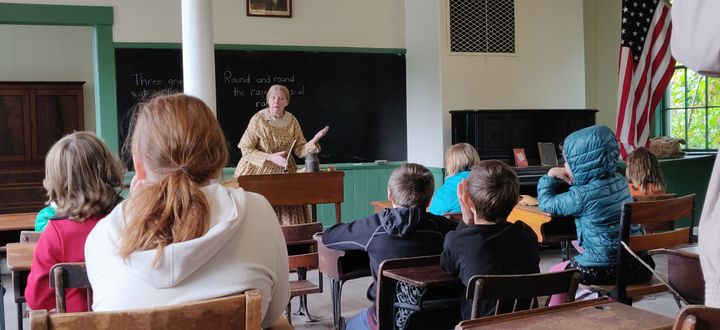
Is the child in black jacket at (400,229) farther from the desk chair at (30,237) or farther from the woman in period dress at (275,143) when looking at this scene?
the woman in period dress at (275,143)

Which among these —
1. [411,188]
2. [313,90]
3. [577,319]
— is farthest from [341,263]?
[313,90]

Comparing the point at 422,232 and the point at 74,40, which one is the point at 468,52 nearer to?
the point at 422,232

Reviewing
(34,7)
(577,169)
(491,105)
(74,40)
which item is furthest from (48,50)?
(577,169)

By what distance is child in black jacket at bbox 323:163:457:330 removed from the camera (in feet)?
9.98

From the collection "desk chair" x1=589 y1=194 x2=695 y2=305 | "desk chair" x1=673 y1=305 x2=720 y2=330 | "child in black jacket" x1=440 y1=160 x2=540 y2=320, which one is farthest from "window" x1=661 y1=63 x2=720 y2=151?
"desk chair" x1=673 y1=305 x2=720 y2=330

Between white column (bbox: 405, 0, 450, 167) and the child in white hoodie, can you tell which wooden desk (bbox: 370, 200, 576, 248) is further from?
white column (bbox: 405, 0, 450, 167)

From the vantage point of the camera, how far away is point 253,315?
1573 mm

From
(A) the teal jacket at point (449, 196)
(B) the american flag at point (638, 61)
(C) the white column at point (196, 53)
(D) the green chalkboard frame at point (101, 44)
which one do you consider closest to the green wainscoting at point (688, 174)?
(B) the american flag at point (638, 61)

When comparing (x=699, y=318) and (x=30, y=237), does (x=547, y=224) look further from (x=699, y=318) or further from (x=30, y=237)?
(x=699, y=318)

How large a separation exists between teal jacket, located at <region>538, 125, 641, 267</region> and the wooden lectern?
2056 mm

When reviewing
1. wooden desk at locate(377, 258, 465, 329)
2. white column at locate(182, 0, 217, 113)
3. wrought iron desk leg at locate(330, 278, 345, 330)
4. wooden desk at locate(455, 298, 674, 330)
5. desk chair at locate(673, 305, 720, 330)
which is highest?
white column at locate(182, 0, 217, 113)

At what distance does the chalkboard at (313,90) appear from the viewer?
7480mm

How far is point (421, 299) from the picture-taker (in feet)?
9.10

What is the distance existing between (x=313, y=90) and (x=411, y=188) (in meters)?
5.18
